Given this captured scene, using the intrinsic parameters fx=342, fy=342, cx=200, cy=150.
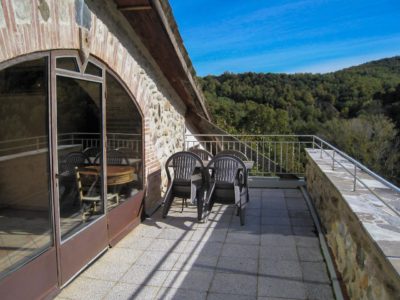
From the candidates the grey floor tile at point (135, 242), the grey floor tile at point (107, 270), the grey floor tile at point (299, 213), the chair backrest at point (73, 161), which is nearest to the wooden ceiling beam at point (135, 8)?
the chair backrest at point (73, 161)

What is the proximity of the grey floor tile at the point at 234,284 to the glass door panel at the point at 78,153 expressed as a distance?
163 centimetres

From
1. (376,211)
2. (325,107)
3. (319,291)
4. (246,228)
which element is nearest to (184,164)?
(246,228)

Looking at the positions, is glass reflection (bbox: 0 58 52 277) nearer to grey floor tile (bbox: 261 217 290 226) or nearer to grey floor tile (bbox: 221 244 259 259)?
grey floor tile (bbox: 221 244 259 259)

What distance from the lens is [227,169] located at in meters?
5.75

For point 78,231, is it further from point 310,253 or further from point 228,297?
point 310,253

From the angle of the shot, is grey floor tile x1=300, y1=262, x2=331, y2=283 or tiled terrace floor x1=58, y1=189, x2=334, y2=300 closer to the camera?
tiled terrace floor x1=58, y1=189, x2=334, y2=300

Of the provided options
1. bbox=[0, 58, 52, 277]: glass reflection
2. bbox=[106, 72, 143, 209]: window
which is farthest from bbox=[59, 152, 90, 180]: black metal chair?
bbox=[106, 72, 143, 209]: window

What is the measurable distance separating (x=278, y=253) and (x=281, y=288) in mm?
888

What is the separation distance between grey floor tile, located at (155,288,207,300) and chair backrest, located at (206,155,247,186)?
2.55 meters

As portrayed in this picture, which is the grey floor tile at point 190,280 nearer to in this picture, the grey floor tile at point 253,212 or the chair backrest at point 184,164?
the chair backrest at point 184,164

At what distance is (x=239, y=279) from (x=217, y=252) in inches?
29.3

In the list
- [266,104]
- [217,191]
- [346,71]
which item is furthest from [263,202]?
[346,71]

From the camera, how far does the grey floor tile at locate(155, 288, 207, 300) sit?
3.30 metres

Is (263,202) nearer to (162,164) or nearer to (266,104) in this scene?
(162,164)
